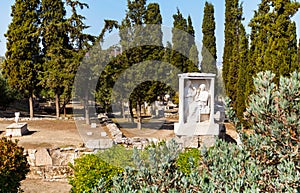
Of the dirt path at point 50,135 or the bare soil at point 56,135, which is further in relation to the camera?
the dirt path at point 50,135

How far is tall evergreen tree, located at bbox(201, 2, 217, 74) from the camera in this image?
967 inches

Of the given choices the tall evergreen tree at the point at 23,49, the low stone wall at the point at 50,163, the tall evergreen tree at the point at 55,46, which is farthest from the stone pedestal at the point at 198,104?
the tall evergreen tree at the point at 23,49

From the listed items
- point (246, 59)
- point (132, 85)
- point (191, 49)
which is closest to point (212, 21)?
point (191, 49)

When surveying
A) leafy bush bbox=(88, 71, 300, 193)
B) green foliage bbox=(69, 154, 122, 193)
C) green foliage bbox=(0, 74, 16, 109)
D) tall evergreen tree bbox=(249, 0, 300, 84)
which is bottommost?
green foliage bbox=(69, 154, 122, 193)

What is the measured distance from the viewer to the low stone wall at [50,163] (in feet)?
27.6

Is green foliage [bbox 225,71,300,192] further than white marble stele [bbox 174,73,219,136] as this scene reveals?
No

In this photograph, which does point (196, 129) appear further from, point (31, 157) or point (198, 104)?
point (31, 157)

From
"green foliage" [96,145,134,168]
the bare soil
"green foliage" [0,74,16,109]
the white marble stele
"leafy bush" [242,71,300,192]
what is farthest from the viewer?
"green foliage" [0,74,16,109]

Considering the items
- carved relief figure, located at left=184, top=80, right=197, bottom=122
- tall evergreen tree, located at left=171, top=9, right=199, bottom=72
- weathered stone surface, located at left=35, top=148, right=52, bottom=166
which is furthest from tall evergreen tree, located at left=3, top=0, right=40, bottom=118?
carved relief figure, located at left=184, top=80, right=197, bottom=122

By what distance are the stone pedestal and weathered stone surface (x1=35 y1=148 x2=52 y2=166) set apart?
406 cm

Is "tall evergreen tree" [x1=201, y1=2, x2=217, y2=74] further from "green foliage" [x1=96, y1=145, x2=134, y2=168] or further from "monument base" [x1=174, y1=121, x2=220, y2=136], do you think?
"green foliage" [x1=96, y1=145, x2=134, y2=168]

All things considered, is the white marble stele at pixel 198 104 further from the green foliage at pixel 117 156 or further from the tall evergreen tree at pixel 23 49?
the tall evergreen tree at pixel 23 49

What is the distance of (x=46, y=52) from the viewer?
63.5ft

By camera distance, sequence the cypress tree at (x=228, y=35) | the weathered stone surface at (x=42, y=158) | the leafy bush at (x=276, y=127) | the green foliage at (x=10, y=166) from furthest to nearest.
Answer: the cypress tree at (x=228, y=35) < the weathered stone surface at (x=42, y=158) < the green foliage at (x=10, y=166) < the leafy bush at (x=276, y=127)
